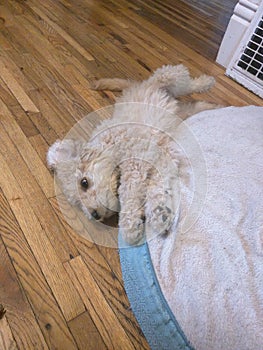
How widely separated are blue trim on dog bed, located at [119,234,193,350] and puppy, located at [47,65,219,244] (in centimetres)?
6

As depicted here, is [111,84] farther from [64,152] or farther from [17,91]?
[64,152]

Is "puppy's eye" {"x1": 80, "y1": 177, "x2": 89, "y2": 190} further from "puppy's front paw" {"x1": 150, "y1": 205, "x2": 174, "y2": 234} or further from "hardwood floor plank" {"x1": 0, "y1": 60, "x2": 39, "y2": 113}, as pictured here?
"hardwood floor plank" {"x1": 0, "y1": 60, "x2": 39, "y2": 113}

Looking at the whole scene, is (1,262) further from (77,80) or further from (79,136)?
(77,80)

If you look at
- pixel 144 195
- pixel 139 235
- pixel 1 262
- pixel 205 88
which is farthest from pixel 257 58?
pixel 1 262

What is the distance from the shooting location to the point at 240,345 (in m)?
0.63

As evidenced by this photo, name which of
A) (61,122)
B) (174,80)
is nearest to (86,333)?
(61,122)

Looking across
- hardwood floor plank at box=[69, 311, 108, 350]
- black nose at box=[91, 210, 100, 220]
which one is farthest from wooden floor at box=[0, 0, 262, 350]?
black nose at box=[91, 210, 100, 220]

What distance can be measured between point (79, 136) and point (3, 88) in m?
0.57

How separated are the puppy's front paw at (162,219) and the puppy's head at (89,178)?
0.15 meters

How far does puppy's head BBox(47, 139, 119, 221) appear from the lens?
2.81 ft

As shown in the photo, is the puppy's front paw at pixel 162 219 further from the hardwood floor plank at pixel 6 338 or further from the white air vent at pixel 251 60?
the white air vent at pixel 251 60

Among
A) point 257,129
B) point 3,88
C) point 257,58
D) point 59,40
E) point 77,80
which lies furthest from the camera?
point 59,40

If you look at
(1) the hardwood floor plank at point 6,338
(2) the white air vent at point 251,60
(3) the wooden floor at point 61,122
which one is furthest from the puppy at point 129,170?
(2) the white air vent at point 251,60

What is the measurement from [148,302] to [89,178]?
1.34 feet
